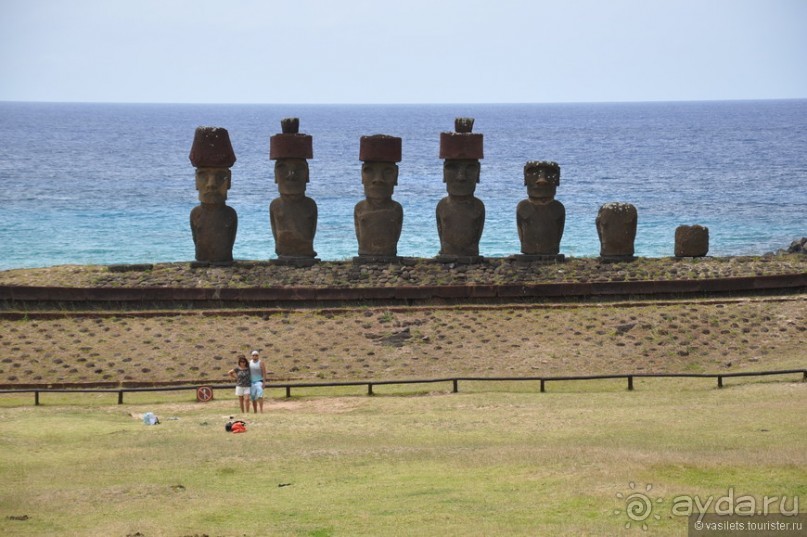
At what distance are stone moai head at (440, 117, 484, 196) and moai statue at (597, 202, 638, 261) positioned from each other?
2607 millimetres

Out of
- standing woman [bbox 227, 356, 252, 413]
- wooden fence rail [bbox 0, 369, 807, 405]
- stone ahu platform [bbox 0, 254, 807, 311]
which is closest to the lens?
standing woman [bbox 227, 356, 252, 413]

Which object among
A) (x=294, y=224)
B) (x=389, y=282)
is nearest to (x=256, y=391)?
(x=389, y=282)

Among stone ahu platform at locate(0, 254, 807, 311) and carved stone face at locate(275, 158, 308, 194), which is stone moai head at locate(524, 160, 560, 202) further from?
carved stone face at locate(275, 158, 308, 194)

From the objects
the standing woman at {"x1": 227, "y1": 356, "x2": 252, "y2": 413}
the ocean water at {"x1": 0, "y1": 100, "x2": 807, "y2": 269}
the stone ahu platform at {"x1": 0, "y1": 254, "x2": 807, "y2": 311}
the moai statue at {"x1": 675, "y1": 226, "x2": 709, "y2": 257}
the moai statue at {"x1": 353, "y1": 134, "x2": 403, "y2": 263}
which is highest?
the moai statue at {"x1": 353, "y1": 134, "x2": 403, "y2": 263}

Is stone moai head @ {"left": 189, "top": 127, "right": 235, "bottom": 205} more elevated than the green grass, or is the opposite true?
stone moai head @ {"left": 189, "top": 127, "right": 235, "bottom": 205}

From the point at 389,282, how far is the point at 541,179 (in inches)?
136

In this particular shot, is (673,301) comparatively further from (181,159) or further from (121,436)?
(181,159)

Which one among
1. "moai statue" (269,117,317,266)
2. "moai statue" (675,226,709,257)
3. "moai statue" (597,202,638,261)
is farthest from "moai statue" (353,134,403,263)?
"moai statue" (675,226,709,257)

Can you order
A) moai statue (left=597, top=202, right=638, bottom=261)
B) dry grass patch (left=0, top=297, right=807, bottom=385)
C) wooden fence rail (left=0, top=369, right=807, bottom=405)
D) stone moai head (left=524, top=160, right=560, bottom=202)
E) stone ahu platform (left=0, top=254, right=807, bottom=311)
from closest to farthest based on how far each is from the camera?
1. wooden fence rail (left=0, top=369, right=807, bottom=405)
2. dry grass patch (left=0, top=297, right=807, bottom=385)
3. stone ahu platform (left=0, top=254, right=807, bottom=311)
4. stone moai head (left=524, top=160, right=560, bottom=202)
5. moai statue (left=597, top=202, right=638, bottom=261)

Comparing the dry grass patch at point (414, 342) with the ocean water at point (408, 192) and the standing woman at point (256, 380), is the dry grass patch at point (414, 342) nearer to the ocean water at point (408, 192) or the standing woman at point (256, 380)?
the standing woman at point (256, 380)

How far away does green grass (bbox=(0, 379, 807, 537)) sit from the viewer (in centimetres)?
1409

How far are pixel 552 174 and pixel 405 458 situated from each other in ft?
38.7

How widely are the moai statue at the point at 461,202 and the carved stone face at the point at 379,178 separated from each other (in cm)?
100

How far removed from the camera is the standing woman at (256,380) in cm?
1967
